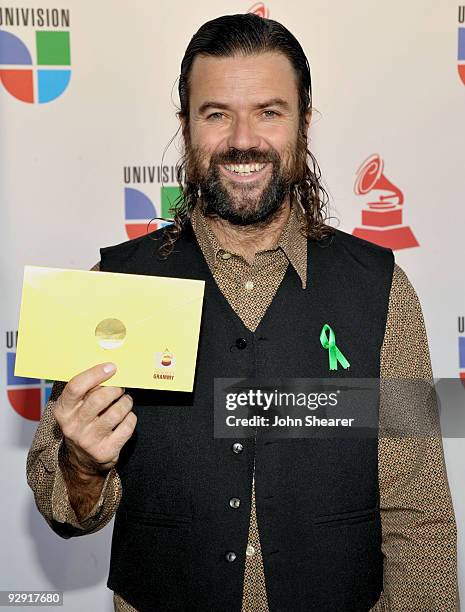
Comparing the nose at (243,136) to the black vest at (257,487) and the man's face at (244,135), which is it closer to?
the man's face at (244,135)

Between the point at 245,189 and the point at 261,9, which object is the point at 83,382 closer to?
the point at 245,189

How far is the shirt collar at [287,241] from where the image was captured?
55.4 inches

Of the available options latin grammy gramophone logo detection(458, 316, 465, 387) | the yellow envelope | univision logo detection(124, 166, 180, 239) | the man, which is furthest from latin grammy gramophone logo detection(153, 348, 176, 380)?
latin grammy gramophone logo detection(458, 316, 465, 387)

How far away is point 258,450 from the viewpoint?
4.30ft

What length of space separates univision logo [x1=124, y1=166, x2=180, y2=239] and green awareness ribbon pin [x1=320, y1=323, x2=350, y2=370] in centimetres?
85

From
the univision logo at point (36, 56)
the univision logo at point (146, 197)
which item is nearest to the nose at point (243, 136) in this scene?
the univision logo at point (146, 197)

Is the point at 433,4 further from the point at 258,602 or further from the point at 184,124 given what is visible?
the point at 258,602

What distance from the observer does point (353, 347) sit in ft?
4.52

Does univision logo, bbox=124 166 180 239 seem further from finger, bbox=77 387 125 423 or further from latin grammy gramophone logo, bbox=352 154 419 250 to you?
finger, bbox=77 387 125 423

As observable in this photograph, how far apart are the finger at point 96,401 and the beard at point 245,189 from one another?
434 millimetres

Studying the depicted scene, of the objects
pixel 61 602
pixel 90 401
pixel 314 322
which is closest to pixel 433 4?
pixel 314 322

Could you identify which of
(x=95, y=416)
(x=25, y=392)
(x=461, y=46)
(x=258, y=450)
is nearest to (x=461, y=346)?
(x=461, y=46)

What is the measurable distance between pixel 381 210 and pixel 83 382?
4.11 feet

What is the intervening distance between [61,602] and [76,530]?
3.39ft
